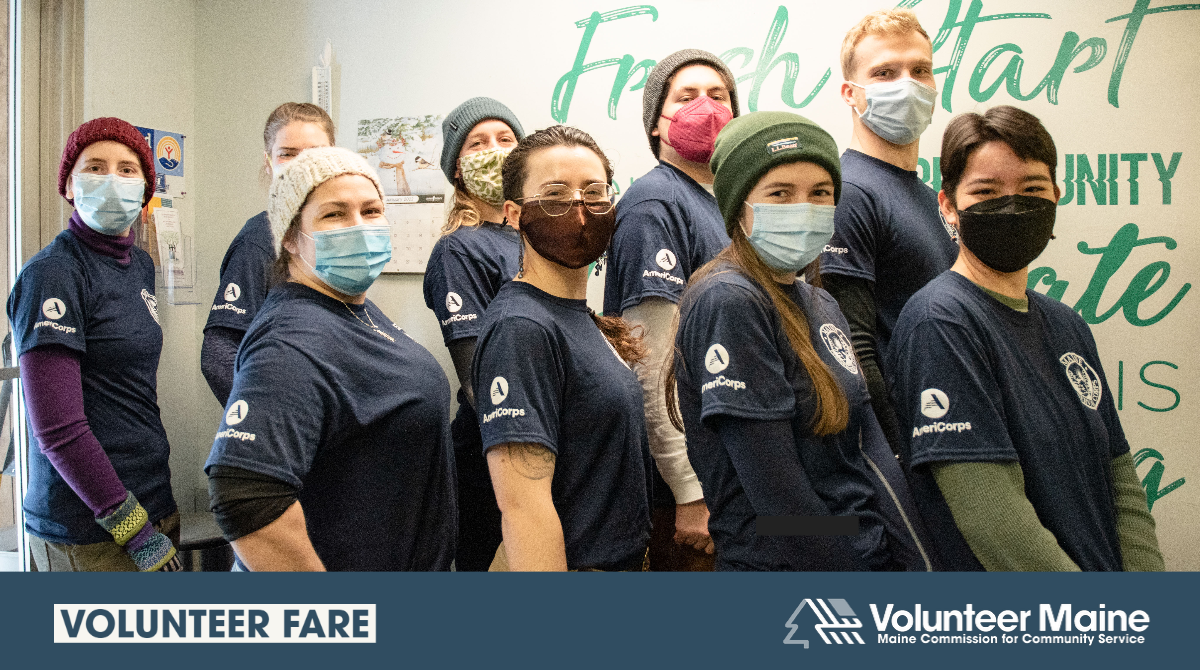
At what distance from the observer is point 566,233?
61.8 inches

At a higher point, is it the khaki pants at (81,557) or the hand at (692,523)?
the hand at (692,523)

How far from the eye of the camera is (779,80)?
217 cm

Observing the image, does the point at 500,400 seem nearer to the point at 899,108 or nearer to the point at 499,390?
the point at 499,390

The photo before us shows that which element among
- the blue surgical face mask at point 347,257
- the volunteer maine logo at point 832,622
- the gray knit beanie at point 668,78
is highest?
the gray knit beanie at point 668,78

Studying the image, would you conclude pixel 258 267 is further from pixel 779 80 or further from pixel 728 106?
pixel 779 80

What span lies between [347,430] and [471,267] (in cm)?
66

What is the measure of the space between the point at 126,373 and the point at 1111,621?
88.2 inches

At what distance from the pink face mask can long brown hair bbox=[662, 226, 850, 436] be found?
1.41ft

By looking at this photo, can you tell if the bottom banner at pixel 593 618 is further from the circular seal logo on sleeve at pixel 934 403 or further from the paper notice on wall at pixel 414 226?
the paper notice on wall at pixel 414 226

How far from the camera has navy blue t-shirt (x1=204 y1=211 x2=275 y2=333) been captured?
210cm

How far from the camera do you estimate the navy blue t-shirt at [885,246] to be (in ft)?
5.44

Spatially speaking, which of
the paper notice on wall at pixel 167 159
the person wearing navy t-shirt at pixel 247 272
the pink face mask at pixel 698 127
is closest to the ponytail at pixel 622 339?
the pink face mask at pixel 698 127

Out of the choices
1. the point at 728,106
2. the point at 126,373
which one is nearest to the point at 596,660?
the point at 728,106

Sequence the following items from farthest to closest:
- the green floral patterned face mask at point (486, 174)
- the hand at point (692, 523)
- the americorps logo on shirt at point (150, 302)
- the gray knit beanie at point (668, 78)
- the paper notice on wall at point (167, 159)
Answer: the paper notice on wall at point (167, 159) → the americorps logo on shirt at point (150, 302) → the green floral patterned face mask at point (486, 174) → the gray knit beanie at point (668, 78) → the hand at point (692, 523)
